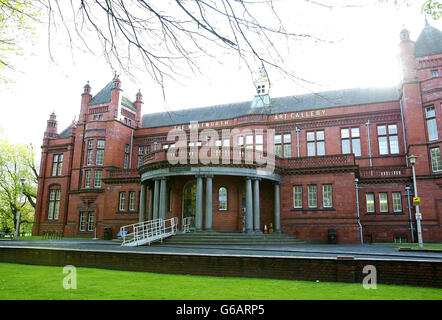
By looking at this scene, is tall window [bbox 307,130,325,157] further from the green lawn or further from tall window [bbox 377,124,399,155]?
the green lawn

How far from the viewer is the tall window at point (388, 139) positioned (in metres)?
28.8

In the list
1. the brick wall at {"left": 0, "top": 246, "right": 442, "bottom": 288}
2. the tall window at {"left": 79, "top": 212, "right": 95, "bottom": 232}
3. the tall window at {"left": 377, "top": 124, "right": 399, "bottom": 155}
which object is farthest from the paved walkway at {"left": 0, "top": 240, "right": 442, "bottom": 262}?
the tall window at {"left": 79, "top": 212, "right": 95, "bottom": 232}

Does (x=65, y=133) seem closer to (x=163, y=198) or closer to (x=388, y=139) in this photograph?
(x=163, y=198)

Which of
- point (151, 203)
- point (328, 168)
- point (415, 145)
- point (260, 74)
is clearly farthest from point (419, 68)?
point (260, 74)

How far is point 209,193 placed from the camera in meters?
22.3

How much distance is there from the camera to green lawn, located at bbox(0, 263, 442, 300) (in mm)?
6836

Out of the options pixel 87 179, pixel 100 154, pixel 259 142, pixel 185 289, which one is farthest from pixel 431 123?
pixel 87 179

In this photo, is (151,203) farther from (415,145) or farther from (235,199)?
(415,145)

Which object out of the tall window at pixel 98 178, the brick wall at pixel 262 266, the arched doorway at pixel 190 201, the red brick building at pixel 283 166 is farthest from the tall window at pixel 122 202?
the brick wall at pixel 262 266

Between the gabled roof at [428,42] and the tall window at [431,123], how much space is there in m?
4.90

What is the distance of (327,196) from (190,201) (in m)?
10.7

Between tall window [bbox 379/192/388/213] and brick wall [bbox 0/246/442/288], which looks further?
tall window [bbox 379/192/388/213]

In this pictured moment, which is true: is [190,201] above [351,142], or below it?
A: below

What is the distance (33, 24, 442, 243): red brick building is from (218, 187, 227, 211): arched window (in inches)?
3.1
